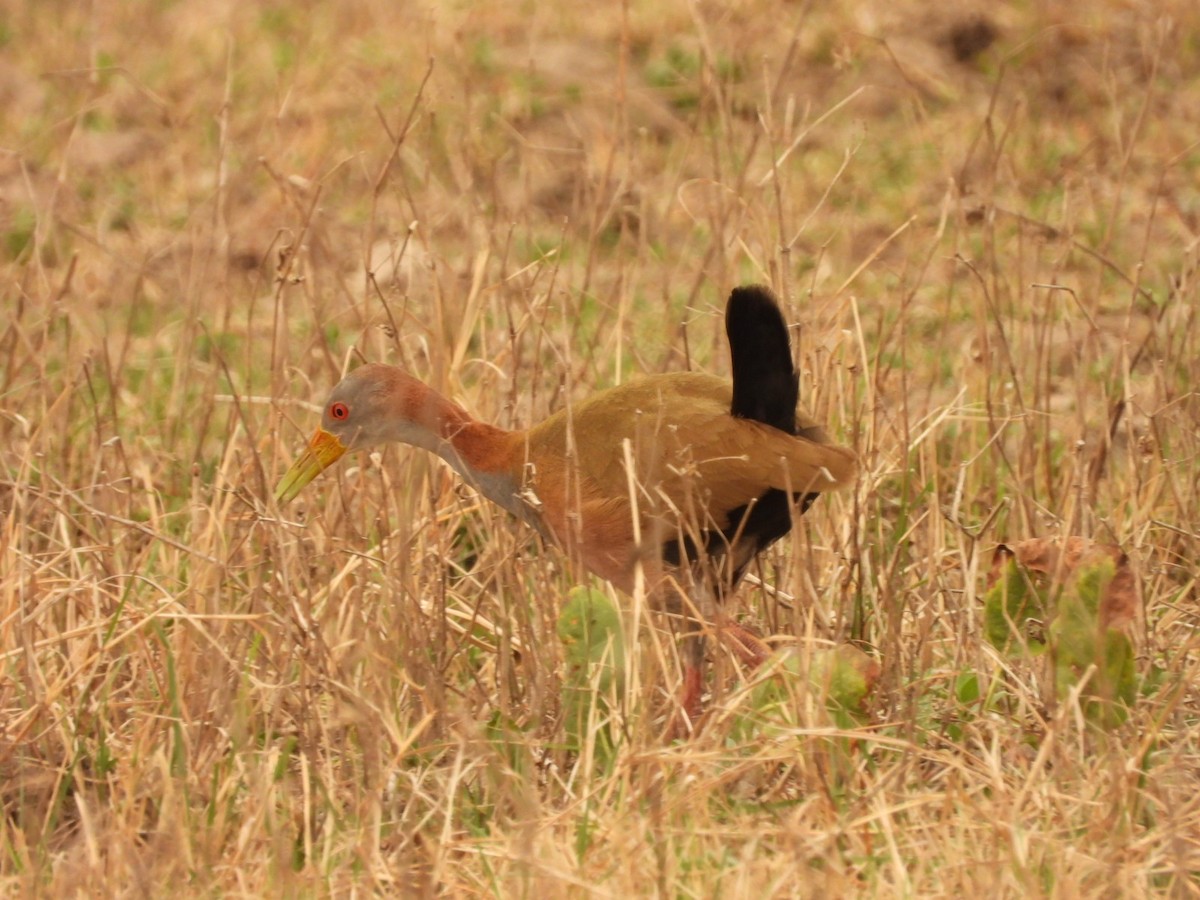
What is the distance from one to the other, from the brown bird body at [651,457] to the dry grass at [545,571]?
119 mm

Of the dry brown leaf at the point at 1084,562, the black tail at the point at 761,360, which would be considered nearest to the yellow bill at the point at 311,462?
the black tail at the point at 761,360

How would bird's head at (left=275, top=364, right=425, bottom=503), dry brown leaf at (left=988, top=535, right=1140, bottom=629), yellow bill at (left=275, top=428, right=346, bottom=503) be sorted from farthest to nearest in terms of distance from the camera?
1. yellow bill at (left=275, top=428, right=346, bottom=503)
2. bird's head at (left=275, top=364, right=425, bottom=503)
3. dry brown leaf at (left=988, top=535, right=1140, bottom=629)

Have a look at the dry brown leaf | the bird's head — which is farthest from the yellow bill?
the dry brown leaf

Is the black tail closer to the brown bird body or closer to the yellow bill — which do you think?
the brown bird body

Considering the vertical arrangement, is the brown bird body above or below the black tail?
below

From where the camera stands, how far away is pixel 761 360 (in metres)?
3.38

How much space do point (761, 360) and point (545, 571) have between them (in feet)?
2.14

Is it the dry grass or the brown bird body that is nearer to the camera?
the dry grass

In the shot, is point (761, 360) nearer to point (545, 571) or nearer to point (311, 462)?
point (545, 571)

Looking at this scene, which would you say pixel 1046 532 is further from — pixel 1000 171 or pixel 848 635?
pixel 1000 171

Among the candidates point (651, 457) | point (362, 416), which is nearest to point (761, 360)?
point (651, 457)

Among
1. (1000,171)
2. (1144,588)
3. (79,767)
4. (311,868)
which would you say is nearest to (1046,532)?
(1144,588)

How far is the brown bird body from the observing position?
3.34 meters

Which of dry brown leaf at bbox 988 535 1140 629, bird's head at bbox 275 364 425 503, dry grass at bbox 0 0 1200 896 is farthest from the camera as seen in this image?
bird's head at bbox 275 364 425 503
